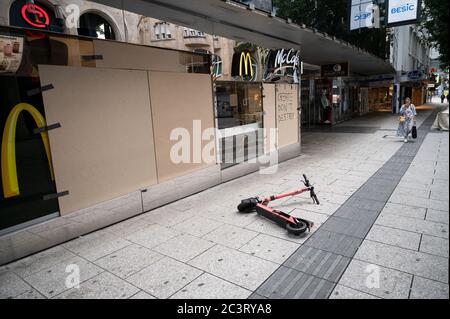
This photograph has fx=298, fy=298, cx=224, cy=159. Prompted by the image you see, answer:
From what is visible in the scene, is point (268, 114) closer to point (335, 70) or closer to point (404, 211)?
point (404, 211)

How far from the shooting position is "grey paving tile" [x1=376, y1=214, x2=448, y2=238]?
14.0ft

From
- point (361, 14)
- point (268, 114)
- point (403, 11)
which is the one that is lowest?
point (268, 114)

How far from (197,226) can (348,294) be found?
2.50 m

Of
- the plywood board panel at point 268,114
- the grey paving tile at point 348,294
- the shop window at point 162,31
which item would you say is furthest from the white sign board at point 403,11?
the grey paving tile at point 348,294

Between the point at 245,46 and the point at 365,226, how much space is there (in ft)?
19.1

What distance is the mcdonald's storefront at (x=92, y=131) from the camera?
13.2 ft

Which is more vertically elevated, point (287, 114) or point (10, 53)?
point (10, 53)

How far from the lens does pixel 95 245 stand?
431 cm

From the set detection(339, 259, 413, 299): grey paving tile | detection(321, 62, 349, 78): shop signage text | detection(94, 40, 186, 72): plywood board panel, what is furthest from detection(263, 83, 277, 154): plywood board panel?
detection(321, 62, 349, 78): shop signage text

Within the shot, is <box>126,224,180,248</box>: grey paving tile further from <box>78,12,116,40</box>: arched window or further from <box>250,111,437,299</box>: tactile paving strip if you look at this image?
<box>78,12,116,40</box>: arched window

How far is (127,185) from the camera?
17.6ft

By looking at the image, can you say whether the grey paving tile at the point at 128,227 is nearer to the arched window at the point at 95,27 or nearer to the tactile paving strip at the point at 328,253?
the tactile paving strip at the point at 328,253

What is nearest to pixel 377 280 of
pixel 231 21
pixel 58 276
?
pixel 58 276
